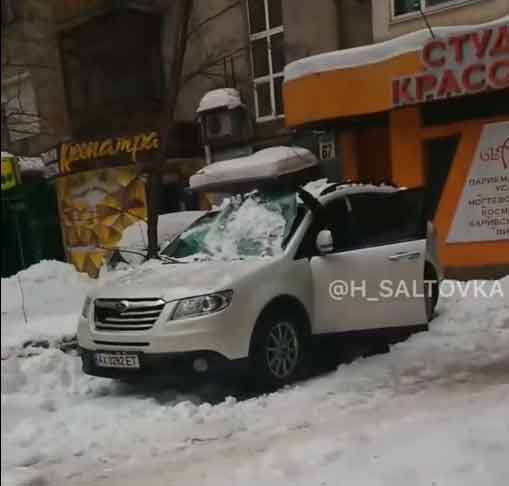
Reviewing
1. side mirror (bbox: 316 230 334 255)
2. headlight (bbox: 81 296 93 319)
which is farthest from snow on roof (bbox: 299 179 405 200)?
headlight (bbox: 81 296 93 319)

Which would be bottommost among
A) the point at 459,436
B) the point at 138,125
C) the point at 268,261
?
the point at 459,436

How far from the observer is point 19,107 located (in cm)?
151

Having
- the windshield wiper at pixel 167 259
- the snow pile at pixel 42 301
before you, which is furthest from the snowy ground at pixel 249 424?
→ the windshield wiper at pixel 167 259

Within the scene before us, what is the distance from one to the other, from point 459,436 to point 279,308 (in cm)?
162

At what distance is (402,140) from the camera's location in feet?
9.75

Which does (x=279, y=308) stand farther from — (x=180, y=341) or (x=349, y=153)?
(x=349, y=153)

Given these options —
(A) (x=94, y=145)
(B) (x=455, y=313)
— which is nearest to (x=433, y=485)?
(A) (x=94, y=145)

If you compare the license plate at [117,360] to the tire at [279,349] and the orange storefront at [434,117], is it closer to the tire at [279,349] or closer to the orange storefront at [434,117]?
the tire at [279,349]

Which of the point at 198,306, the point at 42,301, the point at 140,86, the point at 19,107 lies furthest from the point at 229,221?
the point at 19,107

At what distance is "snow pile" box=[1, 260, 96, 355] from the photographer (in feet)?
4.25

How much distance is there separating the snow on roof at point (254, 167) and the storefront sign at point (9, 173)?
1.16 m

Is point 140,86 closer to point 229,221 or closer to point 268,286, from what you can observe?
point 229,221

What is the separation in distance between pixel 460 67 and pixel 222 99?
108 centimetres

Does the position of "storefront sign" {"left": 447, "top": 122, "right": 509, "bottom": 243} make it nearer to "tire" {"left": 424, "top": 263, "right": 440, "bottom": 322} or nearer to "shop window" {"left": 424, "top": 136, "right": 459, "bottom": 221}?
"shop window" {"left": 424, "top": 136, "right": 459, "bottom": 221}
